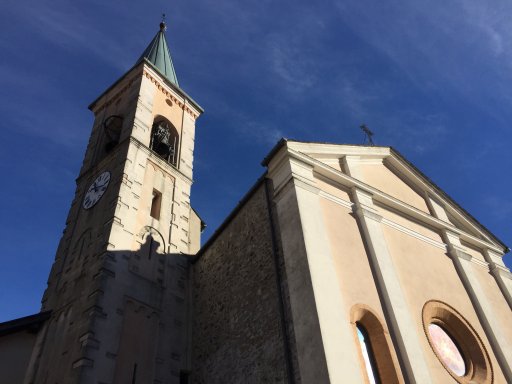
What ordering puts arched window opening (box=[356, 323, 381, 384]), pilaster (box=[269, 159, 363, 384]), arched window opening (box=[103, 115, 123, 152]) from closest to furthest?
pilaster (box=[269, 159, 363, 384])
arched window opening (box=[356, 323, 381, 384])
arched window opening (box=[103, 115, 123, 152])

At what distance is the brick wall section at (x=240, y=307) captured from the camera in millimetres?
8172

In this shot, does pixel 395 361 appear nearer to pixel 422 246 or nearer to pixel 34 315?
pixel 422 246

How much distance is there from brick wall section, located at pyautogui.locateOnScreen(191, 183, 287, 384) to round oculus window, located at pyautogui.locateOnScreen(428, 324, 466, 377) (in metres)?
3.22

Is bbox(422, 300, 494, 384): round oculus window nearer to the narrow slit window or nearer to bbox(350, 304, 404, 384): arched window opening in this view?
bbox(350, 304, 404, 384): arched window opening

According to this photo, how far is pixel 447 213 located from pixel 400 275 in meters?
4.69

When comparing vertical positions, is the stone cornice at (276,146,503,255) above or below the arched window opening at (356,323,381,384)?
above

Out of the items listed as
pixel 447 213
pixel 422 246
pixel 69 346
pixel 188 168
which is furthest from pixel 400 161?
pixel 69 346

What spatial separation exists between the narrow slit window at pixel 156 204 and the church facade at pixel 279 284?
62mm

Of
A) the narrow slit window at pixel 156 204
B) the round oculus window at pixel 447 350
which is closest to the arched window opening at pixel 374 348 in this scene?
the round oculus window at pixel 447 350

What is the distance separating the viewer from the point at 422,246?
10820 millimetres

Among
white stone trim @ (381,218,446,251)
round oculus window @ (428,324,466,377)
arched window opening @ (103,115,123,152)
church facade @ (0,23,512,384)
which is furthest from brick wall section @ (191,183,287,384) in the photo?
arched window opening @ (103,115,123,152)

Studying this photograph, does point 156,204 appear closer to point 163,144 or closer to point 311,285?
point 163,144

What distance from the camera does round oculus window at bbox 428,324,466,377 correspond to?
8.90 m

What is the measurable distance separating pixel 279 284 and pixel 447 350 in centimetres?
378
